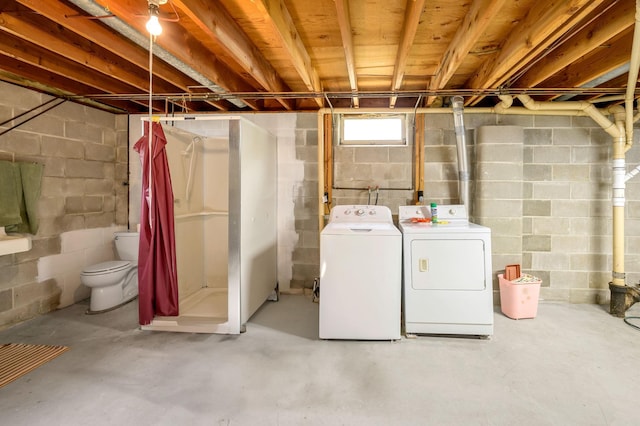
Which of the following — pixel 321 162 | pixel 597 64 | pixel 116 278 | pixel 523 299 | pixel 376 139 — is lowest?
pixel 523 299

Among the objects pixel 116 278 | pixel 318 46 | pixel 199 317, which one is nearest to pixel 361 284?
pixel 199 317

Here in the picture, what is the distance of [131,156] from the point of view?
3.85 meters

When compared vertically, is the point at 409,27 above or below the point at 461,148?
above

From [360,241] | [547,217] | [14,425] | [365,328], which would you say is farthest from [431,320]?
[14,425]

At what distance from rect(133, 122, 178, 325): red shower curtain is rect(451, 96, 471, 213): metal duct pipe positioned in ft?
9.05

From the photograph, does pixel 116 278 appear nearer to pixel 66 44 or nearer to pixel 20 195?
pixel 20 195

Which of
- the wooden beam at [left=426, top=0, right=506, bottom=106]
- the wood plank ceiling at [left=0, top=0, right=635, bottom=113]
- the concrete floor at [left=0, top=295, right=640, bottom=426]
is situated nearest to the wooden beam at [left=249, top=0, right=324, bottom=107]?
the wood plank ceiling at [left=0, top=0, right=635, bottom=113]

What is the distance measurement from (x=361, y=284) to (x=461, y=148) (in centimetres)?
183

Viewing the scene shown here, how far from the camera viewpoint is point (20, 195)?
2.73 m

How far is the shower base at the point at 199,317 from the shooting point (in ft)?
8.71

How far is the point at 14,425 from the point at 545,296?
438cm

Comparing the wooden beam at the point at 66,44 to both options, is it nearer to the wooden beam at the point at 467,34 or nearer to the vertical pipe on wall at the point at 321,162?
the vertical pipe on wall at the point at 321,162

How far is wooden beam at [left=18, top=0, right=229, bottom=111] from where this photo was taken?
5.84 feet

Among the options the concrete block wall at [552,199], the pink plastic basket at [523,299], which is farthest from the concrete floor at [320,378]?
the concrete block wall at [552,199]
